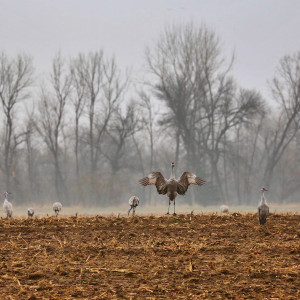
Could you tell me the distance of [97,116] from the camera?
61.2 metres

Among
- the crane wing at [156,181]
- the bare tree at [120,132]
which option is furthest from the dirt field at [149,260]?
the bare tree at [120,132]

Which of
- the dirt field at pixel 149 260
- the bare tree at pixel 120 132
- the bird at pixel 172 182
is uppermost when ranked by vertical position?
the bare tree at pixel 120 132

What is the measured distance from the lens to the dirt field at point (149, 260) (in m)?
8.23

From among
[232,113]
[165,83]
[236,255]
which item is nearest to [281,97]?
[232,113]

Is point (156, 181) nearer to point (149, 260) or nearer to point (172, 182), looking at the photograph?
point (172, 182)

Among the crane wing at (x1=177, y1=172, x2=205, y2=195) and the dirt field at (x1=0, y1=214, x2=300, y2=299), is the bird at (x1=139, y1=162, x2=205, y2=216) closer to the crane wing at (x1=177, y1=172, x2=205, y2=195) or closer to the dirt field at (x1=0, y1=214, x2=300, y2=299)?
the crane wing at (x1=177, y1=172, x2=205, y2=195)

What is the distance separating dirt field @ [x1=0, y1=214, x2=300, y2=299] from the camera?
8.23 meters

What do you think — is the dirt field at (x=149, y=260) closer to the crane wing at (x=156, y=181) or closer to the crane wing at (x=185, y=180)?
the crane wing at (x=156, y=181)

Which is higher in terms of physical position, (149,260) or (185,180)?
(185,180)

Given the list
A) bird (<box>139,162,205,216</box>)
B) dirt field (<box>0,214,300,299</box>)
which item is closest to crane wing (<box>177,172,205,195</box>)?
bird (<box>139,162,205,216</box>)

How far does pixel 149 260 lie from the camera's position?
34.3 ft

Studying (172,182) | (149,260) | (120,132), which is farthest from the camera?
(120,132)

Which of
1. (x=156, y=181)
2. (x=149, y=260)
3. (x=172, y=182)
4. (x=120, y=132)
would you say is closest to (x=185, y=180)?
(x=172, y=182)

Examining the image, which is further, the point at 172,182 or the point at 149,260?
the point at 172,182
